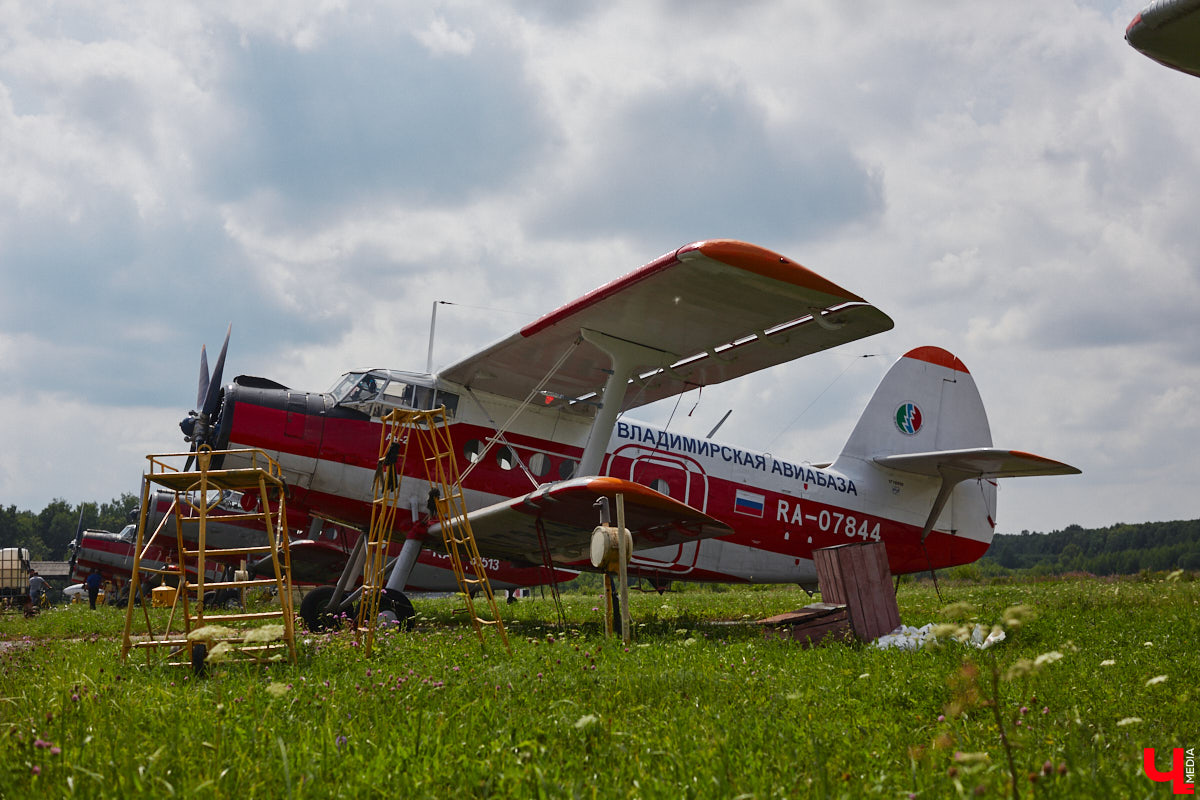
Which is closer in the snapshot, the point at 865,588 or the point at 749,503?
the point at 865,588

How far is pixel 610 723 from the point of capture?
11.5 feet

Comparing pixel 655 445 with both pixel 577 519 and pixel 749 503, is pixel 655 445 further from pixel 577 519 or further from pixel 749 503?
pixel 577 519

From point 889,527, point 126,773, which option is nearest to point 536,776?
point 126,773

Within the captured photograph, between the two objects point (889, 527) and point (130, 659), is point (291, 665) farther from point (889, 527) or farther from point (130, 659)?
point (889, 527)

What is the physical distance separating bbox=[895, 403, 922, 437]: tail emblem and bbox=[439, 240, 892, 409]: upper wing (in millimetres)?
4747

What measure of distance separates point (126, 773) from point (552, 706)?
68.1 inches

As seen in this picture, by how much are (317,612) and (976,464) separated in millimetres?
10000

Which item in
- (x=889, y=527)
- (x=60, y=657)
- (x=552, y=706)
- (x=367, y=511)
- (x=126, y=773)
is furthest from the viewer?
(x=889, y=527)

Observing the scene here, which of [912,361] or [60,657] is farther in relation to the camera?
[912,361]

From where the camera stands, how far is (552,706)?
375 centimetres

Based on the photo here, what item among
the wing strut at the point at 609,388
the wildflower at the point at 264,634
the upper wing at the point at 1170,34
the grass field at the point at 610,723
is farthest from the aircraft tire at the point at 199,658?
the upper wing at the point at 1170,34

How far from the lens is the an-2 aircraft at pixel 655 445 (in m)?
8.74

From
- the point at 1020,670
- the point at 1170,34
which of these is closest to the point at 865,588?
the point at 1170,34

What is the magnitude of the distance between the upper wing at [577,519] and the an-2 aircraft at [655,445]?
0.10ft
